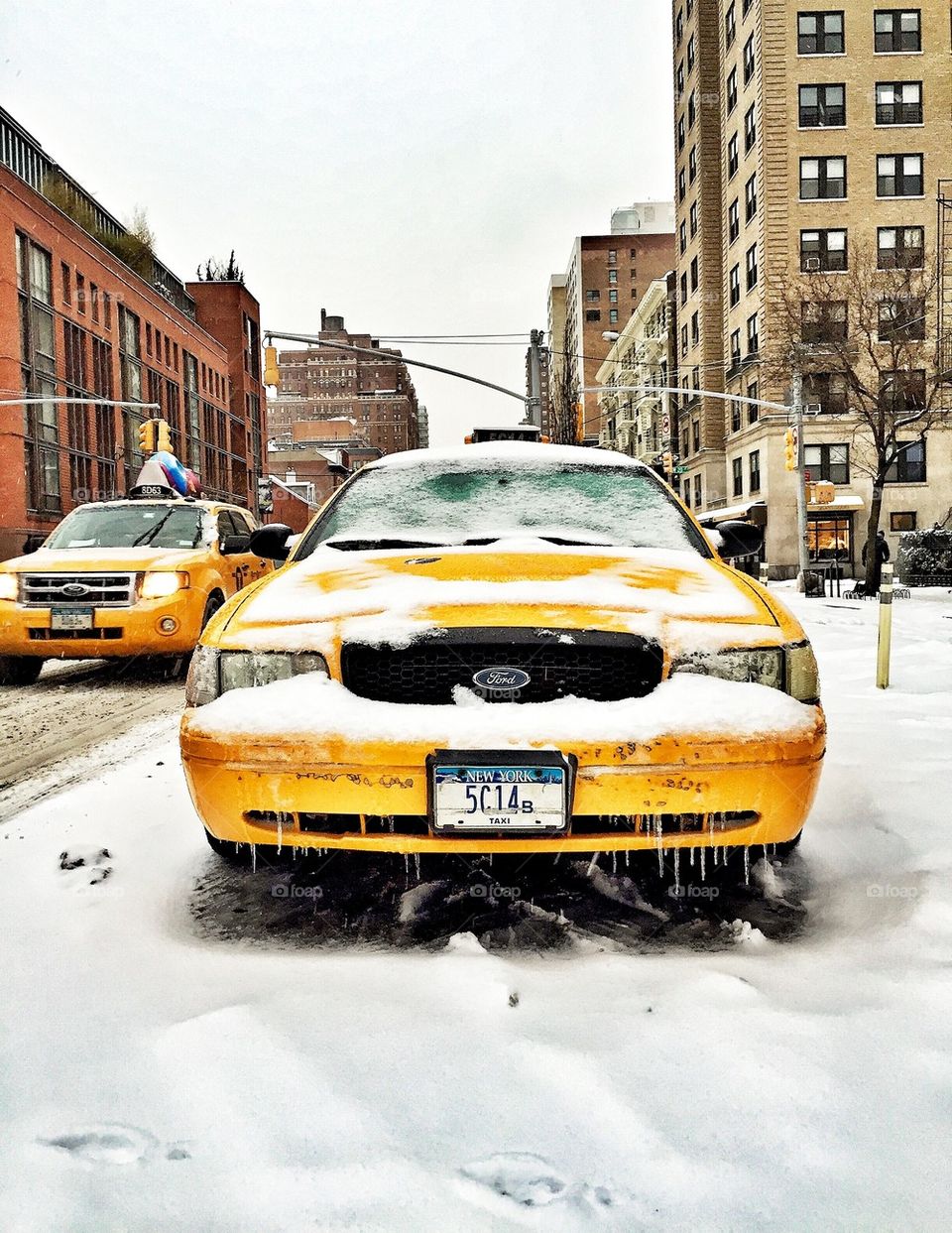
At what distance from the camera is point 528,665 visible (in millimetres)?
2666

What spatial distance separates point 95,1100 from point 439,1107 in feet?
2.29

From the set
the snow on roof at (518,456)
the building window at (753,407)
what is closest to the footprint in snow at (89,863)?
the snow on roof at (518,456)

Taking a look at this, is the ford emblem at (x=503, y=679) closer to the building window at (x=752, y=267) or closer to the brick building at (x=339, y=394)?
the building window at (x=752, y=267)

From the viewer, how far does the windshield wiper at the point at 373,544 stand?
366cm

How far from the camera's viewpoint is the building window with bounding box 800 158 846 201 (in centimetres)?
3756

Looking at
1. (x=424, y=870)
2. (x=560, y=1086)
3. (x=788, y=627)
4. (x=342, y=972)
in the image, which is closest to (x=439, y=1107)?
(x=560, y=1086)

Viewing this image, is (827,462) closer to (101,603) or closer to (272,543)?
(101,603)

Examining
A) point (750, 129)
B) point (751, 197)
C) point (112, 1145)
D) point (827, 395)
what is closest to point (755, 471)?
point (827, 395)

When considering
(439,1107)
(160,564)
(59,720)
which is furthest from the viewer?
(160,564)

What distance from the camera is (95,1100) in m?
1.87

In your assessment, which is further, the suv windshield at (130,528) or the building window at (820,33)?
the building window at (820,33)

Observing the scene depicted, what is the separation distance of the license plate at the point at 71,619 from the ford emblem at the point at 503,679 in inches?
239

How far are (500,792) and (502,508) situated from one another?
184 cm

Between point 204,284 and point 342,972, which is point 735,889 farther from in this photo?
point 204,284
